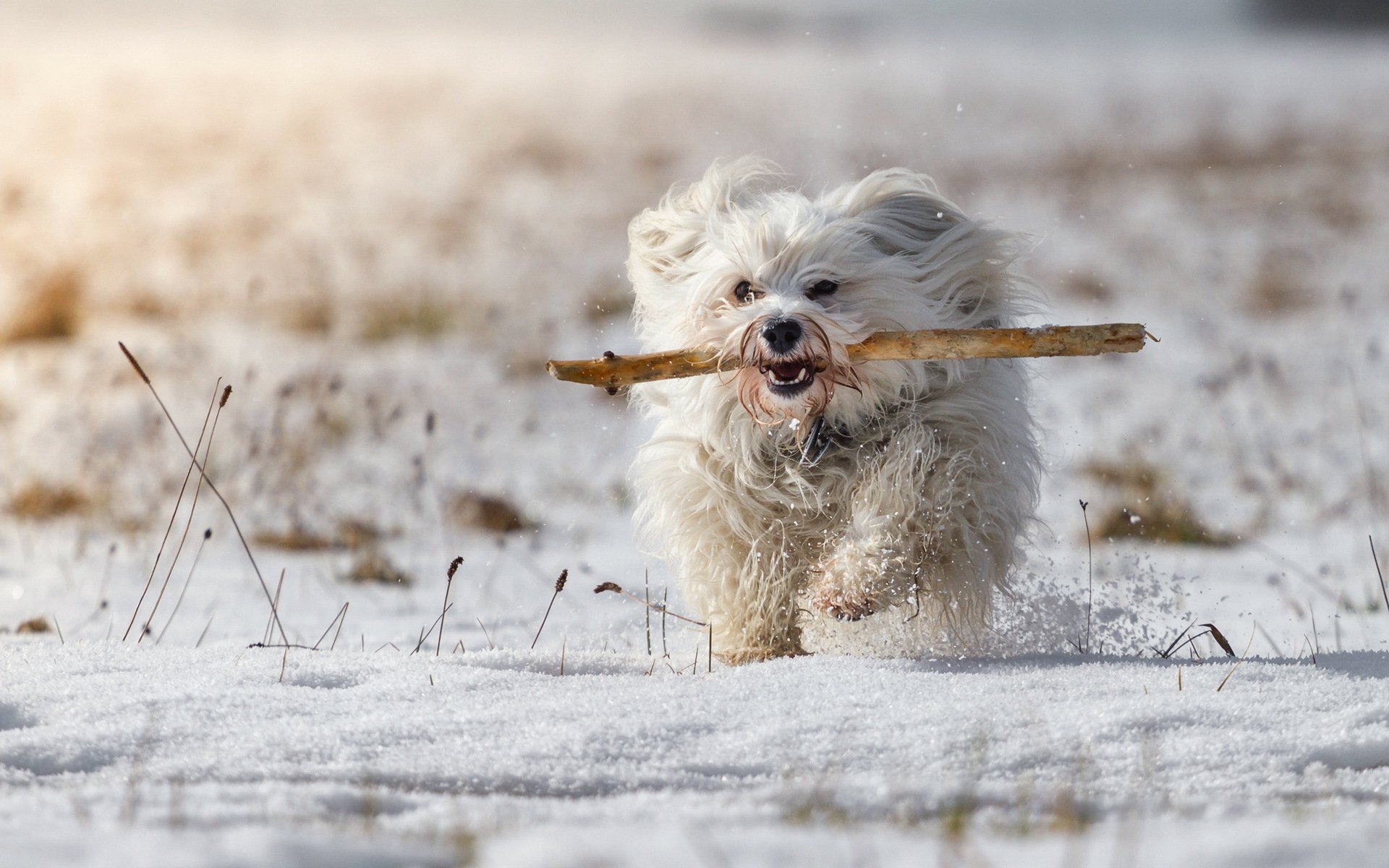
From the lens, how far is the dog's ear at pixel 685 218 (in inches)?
184

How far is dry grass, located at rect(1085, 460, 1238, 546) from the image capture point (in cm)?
668

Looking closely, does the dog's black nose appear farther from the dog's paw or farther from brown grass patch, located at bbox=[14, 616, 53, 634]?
brown grass patch, located at bbox=[14, 616, 53, 634]

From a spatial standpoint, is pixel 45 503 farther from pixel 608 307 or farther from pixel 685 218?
pixel 608 307

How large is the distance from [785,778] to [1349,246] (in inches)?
602

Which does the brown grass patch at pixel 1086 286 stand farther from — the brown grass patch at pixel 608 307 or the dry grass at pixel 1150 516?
the dry grass at pixel 1150 516

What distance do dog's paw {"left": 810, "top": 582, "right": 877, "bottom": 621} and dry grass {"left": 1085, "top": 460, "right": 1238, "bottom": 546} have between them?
2.99 metres

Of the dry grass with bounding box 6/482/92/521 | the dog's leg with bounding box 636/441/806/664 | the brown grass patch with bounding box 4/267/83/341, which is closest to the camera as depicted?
the dog's leg with bounding box 636/441/806/664

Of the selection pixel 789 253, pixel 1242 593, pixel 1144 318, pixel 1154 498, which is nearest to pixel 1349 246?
pixel 1144 318

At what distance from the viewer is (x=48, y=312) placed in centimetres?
1284

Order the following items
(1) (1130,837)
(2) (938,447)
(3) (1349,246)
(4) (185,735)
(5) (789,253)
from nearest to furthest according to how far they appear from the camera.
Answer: (1) (1130,837), (4) (185,735), (2) (938,447), (5) (789,253), (3) (1349,246)

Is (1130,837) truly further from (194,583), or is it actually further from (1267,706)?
(194,583)

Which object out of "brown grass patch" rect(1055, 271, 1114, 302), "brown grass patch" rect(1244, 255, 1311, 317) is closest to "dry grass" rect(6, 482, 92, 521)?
"brown grass patch" rect(1055, 271, 1114, 302)

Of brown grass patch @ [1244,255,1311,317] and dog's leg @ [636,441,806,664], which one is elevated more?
brown grass patch @ [1244,255,1311,317]

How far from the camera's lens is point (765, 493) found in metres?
4.05
